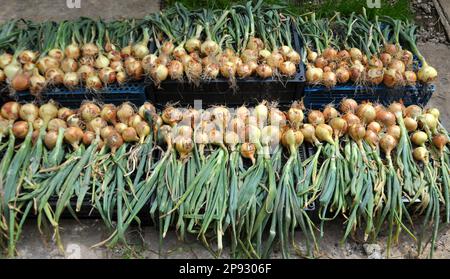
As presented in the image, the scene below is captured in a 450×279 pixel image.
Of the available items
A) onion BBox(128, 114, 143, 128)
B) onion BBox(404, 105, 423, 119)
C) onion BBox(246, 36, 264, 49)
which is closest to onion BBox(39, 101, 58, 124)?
onion BBox(128, 114, 143, 128)

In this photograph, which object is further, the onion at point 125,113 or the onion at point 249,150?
the onion at point 125,113

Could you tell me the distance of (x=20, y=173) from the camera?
6.39 ft

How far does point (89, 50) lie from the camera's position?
229 cm

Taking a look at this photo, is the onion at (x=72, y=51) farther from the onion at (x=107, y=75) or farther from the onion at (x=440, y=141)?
the onion at (x=440, y=141)

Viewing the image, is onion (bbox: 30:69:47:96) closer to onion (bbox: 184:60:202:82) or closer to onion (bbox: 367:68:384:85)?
onion (bbox: 184:60:202:82)

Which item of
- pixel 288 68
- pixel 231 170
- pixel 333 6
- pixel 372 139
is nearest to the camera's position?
pixel 231 170

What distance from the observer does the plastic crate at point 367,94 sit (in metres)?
2.23

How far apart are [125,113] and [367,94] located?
1.22 meters

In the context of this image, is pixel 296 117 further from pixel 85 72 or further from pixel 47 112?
pixel 47 112

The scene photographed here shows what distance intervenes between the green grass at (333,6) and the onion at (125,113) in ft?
4.12

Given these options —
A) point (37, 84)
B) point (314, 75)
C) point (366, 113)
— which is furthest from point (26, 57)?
point (366, 113)

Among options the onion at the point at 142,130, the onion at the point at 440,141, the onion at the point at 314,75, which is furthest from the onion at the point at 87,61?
the onion at the point at 440,141
